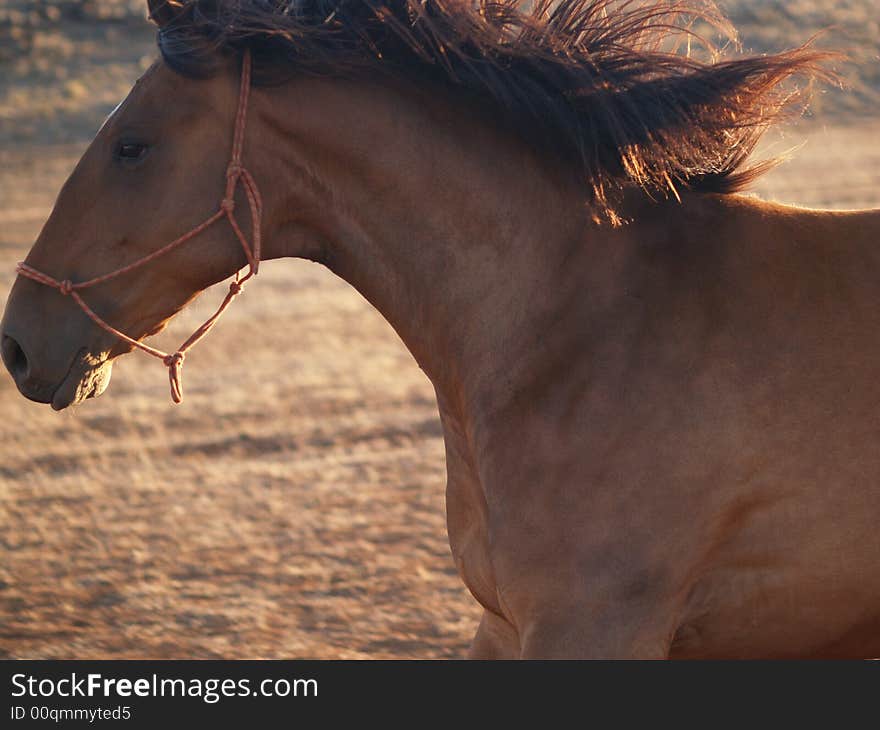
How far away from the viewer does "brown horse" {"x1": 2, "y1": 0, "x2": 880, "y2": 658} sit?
8.95ft

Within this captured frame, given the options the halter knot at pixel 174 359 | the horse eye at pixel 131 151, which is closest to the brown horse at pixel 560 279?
the horse eye at pixel 131 151

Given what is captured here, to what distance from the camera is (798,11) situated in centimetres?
2588

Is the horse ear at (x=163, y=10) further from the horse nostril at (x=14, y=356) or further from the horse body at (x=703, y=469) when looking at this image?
the horse body at (x=703, y=469)

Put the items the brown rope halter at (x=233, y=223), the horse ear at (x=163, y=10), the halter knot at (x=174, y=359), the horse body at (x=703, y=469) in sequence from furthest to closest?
1. the halter knot at (x=174, y=359)
2. the horse ear at (x=163, y=10)
3. the brown rope halter at (x=233, y=223)
4. the horse body at (x=703, y=469)

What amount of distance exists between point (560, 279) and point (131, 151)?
3.61 feet

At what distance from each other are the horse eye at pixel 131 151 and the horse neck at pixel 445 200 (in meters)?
0.29

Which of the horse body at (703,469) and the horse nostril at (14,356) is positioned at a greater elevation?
the horse body at (703,469)

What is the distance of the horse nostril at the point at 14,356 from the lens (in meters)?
3.05

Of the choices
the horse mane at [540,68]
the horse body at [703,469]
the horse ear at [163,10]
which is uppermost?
the horse mane at [540,68]

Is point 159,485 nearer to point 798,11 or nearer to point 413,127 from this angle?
point 413,127

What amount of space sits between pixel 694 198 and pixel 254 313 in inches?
303

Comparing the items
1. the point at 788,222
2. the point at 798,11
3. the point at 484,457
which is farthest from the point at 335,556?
the point at 798,11

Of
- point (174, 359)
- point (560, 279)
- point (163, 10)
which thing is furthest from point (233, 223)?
point (560, 279)

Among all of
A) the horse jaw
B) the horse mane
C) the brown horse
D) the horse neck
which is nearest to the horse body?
the brown horse
